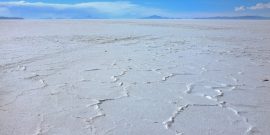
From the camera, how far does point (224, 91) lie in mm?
3043

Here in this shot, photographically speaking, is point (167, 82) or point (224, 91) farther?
point (167, 82)

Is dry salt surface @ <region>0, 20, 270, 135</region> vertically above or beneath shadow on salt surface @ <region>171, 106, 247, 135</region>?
above

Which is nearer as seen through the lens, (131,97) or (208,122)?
(208,122)

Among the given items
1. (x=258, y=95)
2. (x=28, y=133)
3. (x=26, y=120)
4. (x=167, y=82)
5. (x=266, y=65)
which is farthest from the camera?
(x=266, y=65)

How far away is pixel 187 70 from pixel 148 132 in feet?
7.40

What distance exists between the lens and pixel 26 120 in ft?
6.99

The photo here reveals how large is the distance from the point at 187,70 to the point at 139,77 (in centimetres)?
80

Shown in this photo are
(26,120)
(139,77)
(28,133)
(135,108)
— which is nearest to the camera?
(28,133)

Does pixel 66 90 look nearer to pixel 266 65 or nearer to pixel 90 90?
pixel 90 90

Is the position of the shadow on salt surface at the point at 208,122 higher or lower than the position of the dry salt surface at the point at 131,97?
lower

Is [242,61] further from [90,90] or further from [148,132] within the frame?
[148,132]

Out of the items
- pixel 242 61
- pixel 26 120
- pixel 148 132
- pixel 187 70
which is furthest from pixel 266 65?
pixel 26 120

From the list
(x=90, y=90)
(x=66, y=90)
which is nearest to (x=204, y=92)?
(x=90, y=90)

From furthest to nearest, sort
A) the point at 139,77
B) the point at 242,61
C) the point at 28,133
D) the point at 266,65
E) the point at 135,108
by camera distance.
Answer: the point at 242,61 < the point at 266,65 < the point at 139,77 < the point at 135,108 < the point at 28,133
